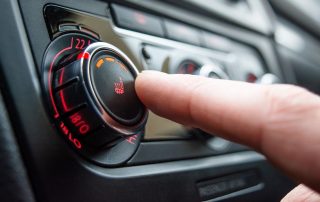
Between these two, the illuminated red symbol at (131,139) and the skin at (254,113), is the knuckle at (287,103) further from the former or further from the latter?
the illuminated red symbol at (131,139)

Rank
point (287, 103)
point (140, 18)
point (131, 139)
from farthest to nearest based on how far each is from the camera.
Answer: point (140, 18), point (131, 139), point (287, 103)

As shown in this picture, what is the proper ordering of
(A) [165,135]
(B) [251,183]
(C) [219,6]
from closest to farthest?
(A) [165,135], (B) [251,183], (C) [219,6]

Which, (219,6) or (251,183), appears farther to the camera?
(219,6)

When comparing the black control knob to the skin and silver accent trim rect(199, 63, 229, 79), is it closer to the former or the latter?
the skin

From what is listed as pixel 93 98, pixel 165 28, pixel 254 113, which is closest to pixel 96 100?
pixel 93 98

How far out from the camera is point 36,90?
0.37m

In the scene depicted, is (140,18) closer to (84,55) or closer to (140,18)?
(140,18)

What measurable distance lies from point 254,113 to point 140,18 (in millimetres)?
274

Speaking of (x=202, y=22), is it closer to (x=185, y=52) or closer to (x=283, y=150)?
(x=185, y=52)

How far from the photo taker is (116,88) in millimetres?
385

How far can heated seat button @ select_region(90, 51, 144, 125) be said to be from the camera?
370mm

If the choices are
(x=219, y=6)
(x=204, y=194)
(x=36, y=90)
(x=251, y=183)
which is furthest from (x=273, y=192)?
(x=36, y=90)

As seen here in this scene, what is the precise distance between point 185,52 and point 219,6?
0.16m

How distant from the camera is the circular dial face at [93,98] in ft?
1.18
